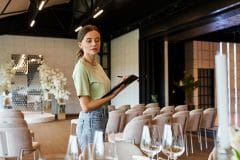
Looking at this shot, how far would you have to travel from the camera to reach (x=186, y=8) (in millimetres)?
8703

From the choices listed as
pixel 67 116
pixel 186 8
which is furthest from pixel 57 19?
pixel 186 8

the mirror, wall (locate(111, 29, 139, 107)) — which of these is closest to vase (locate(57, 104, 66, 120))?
the mirror

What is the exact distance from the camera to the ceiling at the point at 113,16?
332 inches

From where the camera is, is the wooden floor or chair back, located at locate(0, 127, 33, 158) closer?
chair back, located at locate(0, 127, 33, 158)

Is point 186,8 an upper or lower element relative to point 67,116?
upper

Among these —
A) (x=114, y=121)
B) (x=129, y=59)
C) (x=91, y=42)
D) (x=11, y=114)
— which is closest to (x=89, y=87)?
(x=91, y=42)

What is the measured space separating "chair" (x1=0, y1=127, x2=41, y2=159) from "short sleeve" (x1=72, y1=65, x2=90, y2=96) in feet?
6.56

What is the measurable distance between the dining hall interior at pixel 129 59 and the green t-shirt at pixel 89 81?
2.30 metres

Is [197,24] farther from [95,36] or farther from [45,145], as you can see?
[95,36]

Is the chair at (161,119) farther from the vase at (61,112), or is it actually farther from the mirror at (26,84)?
the mirror at (26,84)

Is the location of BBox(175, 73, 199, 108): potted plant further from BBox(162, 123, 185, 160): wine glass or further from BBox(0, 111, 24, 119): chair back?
BBox(162, 123, 185, 160): wine glass

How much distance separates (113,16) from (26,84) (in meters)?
4.58

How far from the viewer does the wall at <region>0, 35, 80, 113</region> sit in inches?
527

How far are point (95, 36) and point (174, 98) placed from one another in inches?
391
